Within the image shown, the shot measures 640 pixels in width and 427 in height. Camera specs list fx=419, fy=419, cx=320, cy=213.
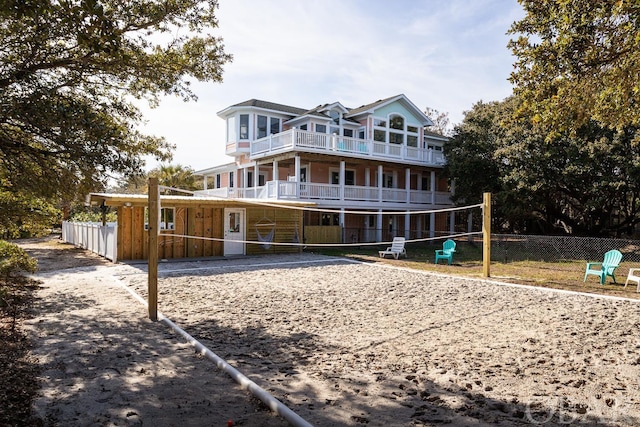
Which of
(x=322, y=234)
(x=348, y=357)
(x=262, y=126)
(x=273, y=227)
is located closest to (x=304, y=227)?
(x=322, y=234)

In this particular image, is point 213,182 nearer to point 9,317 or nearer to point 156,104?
point 156,104

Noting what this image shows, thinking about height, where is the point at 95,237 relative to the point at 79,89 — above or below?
below

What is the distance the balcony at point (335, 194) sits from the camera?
23.0 m

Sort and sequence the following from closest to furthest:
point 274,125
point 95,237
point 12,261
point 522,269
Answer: point 12,261, point 522,269, point 95,237, point 274,125

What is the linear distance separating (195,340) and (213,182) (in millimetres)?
31477

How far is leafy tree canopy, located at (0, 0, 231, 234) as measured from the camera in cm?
675

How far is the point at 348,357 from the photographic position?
554 centimetres

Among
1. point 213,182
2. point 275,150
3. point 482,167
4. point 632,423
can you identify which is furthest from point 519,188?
point 213,182

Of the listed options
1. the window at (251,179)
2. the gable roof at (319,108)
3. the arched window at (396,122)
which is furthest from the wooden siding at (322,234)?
the arched window at (396,122)

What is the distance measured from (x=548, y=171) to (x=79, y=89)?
2090 cm

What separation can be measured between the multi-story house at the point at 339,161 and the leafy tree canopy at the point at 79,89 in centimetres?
1393

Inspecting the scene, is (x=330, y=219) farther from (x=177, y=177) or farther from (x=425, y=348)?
(x=425, y=348)

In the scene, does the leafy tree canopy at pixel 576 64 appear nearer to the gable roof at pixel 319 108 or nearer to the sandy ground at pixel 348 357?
the sandy ground at pixel 348 357

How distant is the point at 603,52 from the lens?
317 inches
